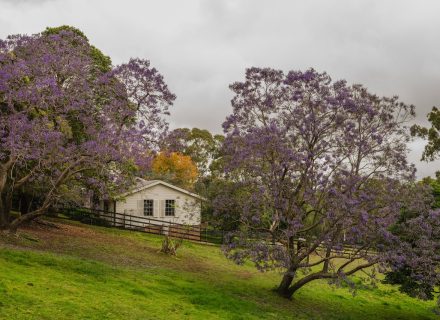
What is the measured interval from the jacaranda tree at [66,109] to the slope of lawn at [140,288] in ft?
12.9

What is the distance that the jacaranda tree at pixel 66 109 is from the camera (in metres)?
22.0

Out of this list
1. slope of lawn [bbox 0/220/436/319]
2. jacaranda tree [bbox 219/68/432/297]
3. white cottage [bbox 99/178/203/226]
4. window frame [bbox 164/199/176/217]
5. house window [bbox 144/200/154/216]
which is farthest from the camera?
window frame [bbox 164/199/176/217]

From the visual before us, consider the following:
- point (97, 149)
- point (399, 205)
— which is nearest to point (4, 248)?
point (97, 149)

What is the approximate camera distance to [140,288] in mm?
18797

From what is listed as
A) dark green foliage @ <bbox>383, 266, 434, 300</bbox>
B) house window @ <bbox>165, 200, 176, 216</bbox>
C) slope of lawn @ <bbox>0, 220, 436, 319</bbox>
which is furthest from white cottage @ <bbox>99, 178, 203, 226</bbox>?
dark green foliage @ <bbox>383, 266, 434, 300</bbox>

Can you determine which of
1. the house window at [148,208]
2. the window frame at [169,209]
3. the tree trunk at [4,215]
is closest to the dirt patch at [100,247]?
the tree trunk at [4,215]

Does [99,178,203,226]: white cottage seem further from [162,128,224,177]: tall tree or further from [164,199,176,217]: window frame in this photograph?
[162,128,224,177]: tall tree

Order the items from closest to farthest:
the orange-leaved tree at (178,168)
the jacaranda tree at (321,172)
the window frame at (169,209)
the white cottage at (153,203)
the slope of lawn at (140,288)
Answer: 1. the slope of lawn at (140,288)
2. the jacaranda tree at (321,172)
3. the white cottage at (153,203)
4. the window frame at (169,209)
5. the orange-leaved tree at (178,168)

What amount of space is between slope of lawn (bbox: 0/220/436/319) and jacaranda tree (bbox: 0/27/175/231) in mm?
3939

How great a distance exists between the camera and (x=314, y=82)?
21406 mm

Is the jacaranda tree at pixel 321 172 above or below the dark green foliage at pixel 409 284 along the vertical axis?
above

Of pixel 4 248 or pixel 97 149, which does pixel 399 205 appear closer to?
pixel 97 149

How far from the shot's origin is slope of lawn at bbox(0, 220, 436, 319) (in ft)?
→ 49.8

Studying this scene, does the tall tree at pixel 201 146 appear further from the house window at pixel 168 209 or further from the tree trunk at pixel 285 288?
the tree trunk at pixel 285 288
